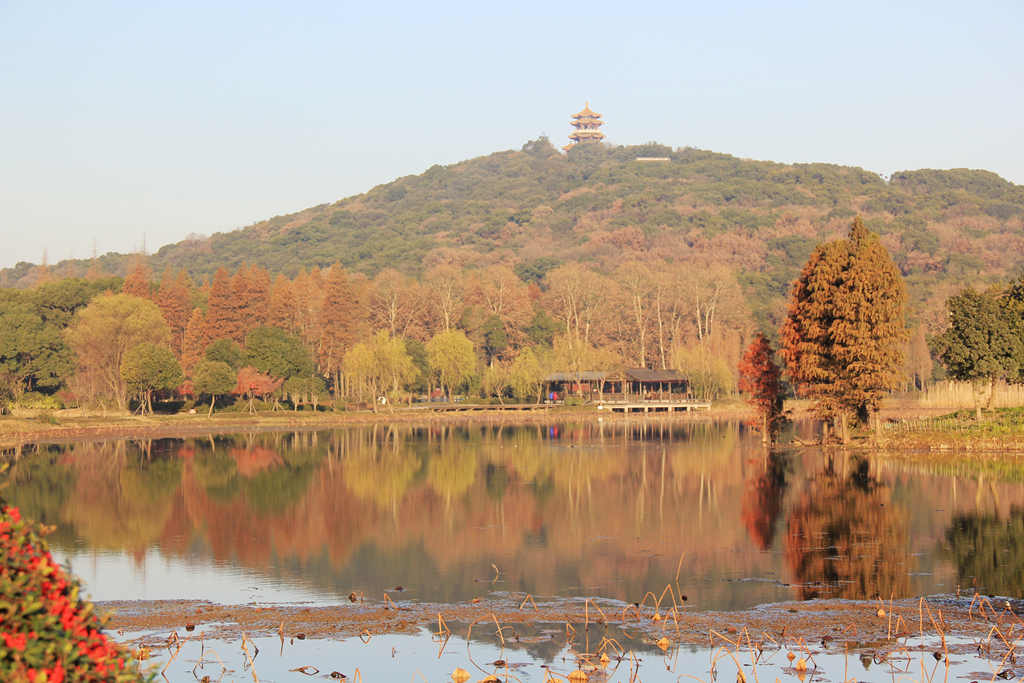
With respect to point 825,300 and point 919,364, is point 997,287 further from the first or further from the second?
point 919,364

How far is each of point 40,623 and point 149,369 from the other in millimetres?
73853

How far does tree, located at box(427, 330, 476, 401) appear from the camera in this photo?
94500 millimetres

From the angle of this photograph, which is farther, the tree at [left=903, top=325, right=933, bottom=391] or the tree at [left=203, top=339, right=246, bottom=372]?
the tree at [left=903, top=325, right=933, bottom=391]

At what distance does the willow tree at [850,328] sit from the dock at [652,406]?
4081 cm

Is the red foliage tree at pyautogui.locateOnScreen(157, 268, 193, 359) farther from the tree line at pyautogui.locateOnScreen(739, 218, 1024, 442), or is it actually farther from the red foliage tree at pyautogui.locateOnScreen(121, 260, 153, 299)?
the tree line at pyautogui.locateOnScreen(739, 218, 1024, 442)

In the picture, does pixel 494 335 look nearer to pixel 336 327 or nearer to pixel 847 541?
pixel 336 327

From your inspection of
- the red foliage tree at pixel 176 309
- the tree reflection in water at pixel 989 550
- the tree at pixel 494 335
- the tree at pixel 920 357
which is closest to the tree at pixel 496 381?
the tree at pixel 494 335

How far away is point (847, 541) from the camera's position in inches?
1005

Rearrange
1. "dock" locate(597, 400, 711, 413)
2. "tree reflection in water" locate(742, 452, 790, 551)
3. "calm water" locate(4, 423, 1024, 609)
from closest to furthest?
"calm water" locate(4, 423, 1024, 609)
"tree reflection in water" locate(742, 452, 790, 551)
"dock" locate(597, 400, 711, 413)

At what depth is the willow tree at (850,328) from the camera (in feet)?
157

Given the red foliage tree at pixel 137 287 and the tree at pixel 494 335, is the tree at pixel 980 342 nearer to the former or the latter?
the tree at pixel 494 335

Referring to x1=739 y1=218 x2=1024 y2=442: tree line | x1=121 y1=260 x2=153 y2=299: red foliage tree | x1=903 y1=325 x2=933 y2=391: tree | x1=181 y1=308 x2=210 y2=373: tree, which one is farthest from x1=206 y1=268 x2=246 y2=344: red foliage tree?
x1=903 y1=325 x2=933 y2=391: tree

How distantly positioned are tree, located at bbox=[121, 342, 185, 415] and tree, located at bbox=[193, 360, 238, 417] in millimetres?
1914

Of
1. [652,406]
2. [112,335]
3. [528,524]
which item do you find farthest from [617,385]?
[528,524]
